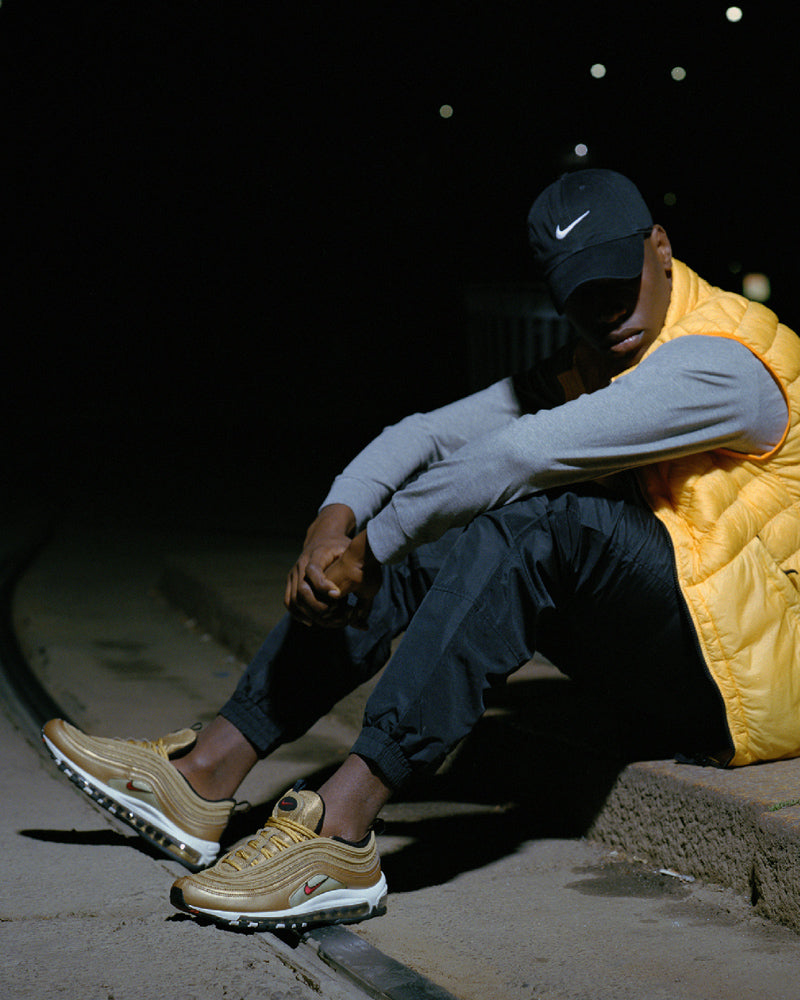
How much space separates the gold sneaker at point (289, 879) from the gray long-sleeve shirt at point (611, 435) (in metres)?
0.52

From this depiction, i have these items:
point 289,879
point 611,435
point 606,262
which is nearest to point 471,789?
point 289,879

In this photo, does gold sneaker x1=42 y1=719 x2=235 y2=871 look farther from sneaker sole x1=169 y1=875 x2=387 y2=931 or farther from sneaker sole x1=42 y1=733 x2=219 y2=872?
sneaker sole x1=169 y1=875 x2=387 y2=931

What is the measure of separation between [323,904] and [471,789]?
97cm

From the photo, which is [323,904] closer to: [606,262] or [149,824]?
[149,824]

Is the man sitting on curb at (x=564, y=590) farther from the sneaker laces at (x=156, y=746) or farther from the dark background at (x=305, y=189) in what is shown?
the dark background at (x=305, y=189)

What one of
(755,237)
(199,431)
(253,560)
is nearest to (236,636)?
(253,560)

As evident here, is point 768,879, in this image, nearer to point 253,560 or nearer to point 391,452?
point 391,452

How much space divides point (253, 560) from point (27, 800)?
8.65 feet

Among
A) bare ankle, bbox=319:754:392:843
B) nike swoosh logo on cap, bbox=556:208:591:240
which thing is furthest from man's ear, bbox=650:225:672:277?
bare ankle, bbox=319:754:392:843

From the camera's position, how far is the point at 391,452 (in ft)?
8.94

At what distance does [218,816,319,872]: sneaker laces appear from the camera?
195cm

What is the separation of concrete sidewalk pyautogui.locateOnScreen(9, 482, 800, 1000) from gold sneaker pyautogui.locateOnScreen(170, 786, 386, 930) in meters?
0.10

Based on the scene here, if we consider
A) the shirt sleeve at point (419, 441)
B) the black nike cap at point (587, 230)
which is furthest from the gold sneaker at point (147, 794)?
the black nike cap at point (587, 230)

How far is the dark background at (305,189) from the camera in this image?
24.2 ft
